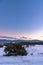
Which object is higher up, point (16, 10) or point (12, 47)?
point (16, 10)

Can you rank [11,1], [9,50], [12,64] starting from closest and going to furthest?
[12,64]
[11,1]
[9,50]

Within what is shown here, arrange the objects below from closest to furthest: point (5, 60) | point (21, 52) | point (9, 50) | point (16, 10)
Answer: point (5, 60), point (16, 10), point (21, 52), point (9, 50)

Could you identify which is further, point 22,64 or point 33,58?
point 33,58

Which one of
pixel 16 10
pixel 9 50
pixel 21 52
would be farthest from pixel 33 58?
pixel 9 50

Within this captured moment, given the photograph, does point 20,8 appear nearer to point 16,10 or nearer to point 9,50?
point 16,10

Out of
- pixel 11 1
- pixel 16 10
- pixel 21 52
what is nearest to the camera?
pixel 11 1

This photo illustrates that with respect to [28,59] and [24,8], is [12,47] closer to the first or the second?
[24,8]

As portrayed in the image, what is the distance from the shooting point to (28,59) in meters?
1.71

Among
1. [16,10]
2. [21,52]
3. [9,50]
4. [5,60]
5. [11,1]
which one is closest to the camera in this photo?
[5,60]

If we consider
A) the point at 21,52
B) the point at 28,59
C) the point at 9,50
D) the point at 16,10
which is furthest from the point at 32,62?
the point at 9,50

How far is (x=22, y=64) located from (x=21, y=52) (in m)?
5.43

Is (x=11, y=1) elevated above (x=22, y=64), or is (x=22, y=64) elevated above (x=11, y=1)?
(x=11, y=1)

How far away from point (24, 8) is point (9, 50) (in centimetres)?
319

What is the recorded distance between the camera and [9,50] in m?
8.16
